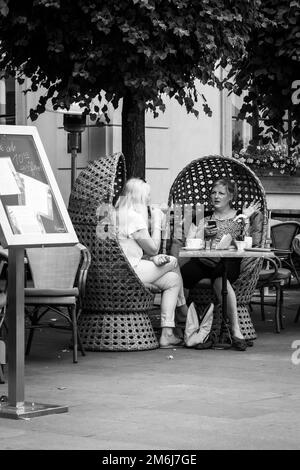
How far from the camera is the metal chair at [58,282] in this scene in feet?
32.1

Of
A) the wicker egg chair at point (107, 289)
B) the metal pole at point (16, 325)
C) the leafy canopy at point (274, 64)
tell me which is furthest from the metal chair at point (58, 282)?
the leafy canopy at point (274, 64)

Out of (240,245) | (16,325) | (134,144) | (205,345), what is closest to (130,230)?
(240,245)

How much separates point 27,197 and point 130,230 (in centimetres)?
328

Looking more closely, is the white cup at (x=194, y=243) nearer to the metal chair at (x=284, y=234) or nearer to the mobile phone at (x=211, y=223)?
the mobile phone at (x=211, y=223)

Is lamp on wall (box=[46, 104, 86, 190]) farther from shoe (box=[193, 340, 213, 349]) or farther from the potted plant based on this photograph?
shoe (box=[193, 340, 213, 349])

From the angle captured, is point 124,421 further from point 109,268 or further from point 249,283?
point 249,283

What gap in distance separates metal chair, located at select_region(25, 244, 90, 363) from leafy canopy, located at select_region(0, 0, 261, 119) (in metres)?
2.00

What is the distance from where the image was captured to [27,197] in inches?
291

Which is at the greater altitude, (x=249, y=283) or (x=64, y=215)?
(x=64, y=215)

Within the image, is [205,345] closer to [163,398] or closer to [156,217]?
[156,217]

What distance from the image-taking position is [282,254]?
1417 centimetres
